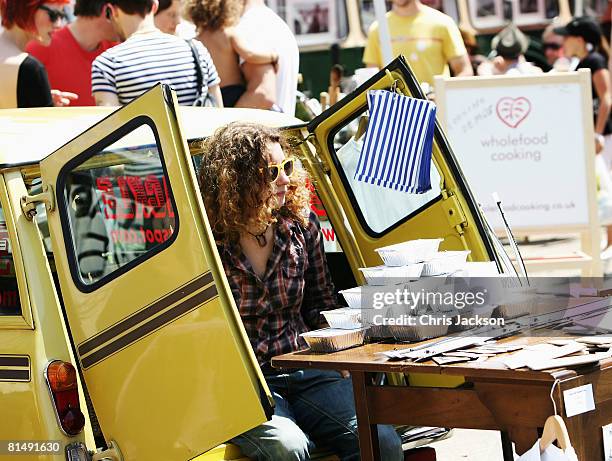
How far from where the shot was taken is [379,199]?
193 inches

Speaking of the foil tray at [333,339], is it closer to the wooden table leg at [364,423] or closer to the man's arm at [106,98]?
the wooden table leg at [364,423]

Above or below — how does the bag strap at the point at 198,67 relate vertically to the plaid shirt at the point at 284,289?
above

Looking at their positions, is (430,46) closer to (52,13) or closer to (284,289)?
(52,13)

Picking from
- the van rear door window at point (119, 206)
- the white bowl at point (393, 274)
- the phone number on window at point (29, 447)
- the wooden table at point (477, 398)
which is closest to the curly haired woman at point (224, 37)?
the van rear door window at point (119, 206)

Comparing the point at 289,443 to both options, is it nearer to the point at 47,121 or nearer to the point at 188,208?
the point at 188,208

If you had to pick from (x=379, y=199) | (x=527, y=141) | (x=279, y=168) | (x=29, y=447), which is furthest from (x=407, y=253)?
(x=527, y=141)

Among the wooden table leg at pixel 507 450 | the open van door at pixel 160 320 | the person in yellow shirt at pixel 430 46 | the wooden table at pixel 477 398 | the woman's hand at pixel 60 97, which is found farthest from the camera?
the person in yellow shirt at pixel 430 46

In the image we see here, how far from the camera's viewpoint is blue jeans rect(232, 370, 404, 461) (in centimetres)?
390

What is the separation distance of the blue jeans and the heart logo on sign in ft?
15.0

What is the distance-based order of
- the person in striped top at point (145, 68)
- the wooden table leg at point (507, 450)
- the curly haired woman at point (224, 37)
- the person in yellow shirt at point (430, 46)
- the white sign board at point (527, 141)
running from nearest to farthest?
1. the wooden table leg at point (507, 450)
2. the person in striped top at point (145, 68)
3. the curly haired woman at point (224, 37)
4. the white sign board at point (527, 141)
5. the person in yellow shirt at point (430, 46)

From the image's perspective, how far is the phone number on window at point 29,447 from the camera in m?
3.70

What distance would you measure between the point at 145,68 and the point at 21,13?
36.6 inches

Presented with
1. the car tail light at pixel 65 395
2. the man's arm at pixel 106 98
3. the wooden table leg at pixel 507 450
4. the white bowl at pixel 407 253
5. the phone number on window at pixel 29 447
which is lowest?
the wooden table leg at pixel 507 450

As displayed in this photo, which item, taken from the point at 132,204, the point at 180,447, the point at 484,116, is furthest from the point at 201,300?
the point at 484,116
